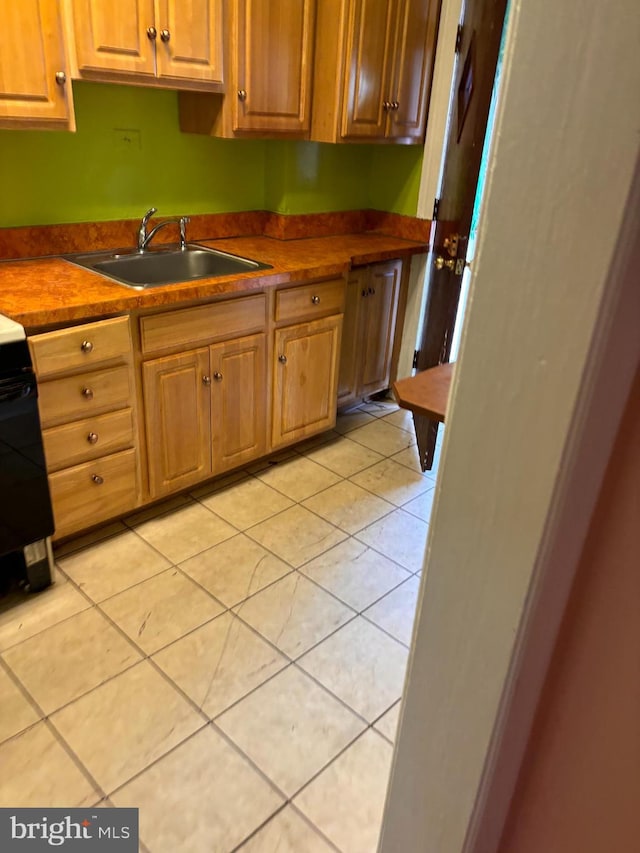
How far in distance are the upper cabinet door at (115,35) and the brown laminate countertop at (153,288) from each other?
68cm

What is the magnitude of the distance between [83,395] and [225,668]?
3.12 ft

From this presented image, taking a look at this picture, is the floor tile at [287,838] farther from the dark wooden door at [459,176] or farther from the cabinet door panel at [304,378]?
the dark wooden door at [459,176]

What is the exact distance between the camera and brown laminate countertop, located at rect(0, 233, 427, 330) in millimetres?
1919

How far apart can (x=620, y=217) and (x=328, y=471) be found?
2.47 metres

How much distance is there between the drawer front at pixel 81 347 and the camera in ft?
6.19

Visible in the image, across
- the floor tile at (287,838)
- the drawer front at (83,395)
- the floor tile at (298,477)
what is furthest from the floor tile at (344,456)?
the floor tile at (287,838)

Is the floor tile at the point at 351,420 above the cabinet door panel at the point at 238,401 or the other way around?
the other way around

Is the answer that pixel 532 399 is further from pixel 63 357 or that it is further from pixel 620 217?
pixel 63 357

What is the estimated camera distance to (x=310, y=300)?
2709 millimetres

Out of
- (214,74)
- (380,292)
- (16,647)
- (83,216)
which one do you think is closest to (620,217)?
(16,647)

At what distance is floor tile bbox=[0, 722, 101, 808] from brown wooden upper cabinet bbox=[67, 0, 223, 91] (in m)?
1.96

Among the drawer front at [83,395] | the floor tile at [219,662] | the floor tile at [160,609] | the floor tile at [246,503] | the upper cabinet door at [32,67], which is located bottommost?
the floor tile at [219,662]

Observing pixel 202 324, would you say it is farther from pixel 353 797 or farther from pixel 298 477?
pixel 353 797

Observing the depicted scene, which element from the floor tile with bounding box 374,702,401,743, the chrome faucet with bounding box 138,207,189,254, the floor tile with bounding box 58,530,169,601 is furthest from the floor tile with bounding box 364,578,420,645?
the chrome faucet with bounding box 138,207,189,254
